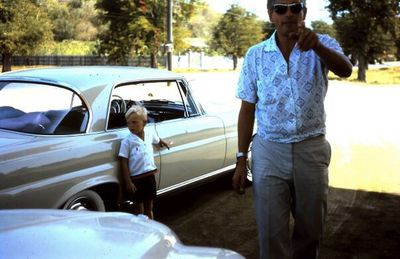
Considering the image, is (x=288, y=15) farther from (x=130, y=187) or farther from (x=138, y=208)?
(x=138, y=208)

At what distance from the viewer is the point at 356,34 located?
44250 millimetres

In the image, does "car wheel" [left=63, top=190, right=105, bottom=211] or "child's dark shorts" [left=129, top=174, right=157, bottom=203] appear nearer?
"car wheel" [left=63, top=190, right=105, bottom=211]

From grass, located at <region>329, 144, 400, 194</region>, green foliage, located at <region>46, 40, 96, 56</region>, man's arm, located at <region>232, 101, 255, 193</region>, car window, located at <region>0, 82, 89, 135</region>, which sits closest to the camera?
man's arm, located at <region>232, 101, 255, 193</region>

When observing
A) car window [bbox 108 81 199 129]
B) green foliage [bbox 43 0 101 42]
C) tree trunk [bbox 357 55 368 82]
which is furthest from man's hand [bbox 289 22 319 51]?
green foliage [bbox 43 0 101 42]

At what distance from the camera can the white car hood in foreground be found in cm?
181

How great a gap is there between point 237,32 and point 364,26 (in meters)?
29.0

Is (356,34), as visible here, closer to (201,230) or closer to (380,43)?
(380,43)

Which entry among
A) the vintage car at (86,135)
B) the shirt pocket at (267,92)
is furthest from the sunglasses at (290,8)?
the vintage car at (86,135)

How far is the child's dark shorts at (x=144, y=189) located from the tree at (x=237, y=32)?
6545 cm

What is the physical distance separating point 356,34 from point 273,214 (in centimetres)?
4394

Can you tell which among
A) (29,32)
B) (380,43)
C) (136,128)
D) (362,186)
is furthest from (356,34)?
(136,128)

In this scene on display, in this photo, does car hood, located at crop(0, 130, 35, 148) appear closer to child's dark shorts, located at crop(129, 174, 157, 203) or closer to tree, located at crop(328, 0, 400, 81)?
child's dark shorts, located at crop(129, 174, 157, 203)

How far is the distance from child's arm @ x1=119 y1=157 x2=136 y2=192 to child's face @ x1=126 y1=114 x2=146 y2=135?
271mm

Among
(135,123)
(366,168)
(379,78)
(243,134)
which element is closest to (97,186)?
(135,123)
